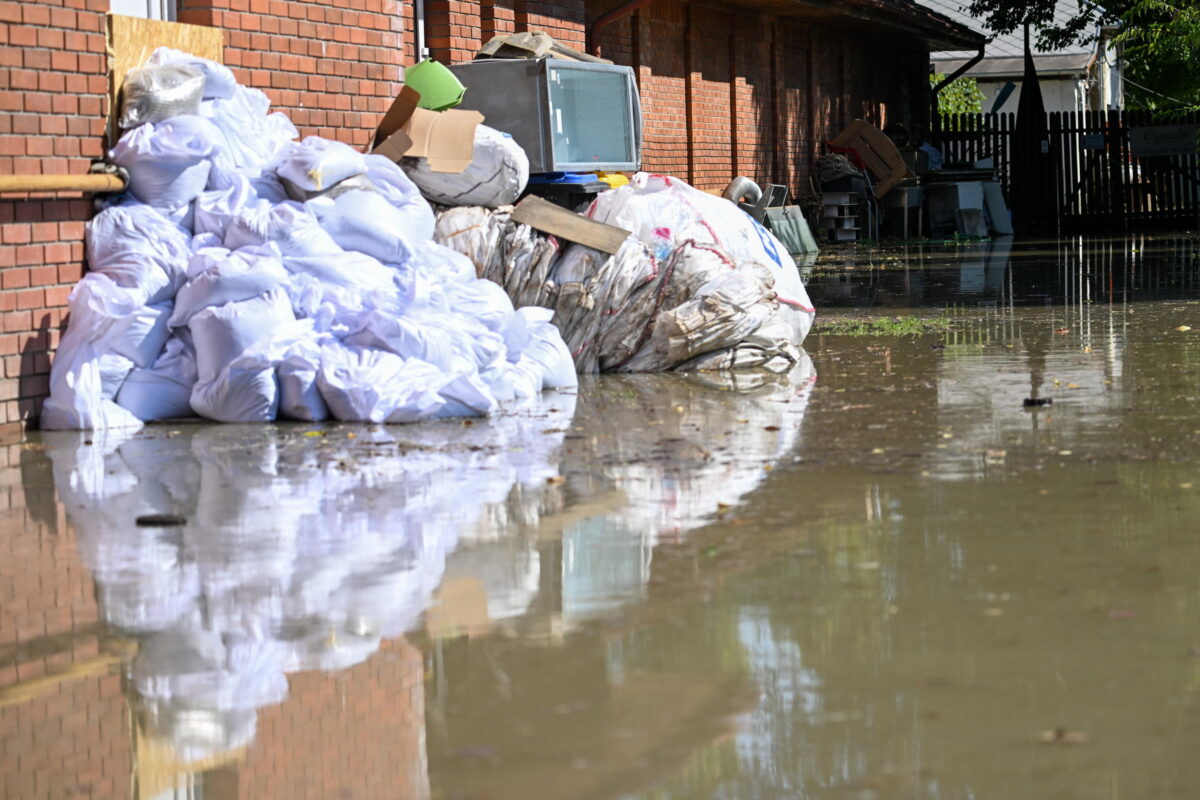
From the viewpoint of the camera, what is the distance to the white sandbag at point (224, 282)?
7141mm

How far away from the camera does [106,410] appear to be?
7.07 metres

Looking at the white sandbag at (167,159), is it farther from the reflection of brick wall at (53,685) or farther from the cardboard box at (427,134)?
the reflection of brick wall at (53,685)

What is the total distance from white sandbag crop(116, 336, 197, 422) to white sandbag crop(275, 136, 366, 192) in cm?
106

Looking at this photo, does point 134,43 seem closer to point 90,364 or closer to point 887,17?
point 90,364

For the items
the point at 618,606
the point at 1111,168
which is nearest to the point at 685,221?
the point at 618,606

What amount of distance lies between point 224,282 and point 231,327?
0.26 meters

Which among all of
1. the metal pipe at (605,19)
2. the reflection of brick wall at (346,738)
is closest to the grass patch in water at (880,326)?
the metal pipe at (605,19)

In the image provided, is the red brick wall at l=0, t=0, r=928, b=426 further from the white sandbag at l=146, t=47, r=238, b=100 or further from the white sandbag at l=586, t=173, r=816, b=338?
the white sandbag at l=586, t=173, r=816, b=338

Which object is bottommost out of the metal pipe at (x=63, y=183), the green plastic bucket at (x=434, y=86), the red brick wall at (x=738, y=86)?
the metal pipe at (x=63, y=183)

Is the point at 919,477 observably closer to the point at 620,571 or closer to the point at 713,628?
the point at 620,571

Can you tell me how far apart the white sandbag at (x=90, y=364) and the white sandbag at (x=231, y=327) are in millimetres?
349

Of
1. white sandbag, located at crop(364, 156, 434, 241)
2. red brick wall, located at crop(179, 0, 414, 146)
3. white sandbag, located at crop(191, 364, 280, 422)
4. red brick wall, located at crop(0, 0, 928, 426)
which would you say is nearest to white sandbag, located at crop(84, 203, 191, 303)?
red brick wall, located at crop(0, 0, 928, 426)

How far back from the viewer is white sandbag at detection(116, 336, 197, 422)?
283 inches

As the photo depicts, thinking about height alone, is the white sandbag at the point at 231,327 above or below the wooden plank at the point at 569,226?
below
